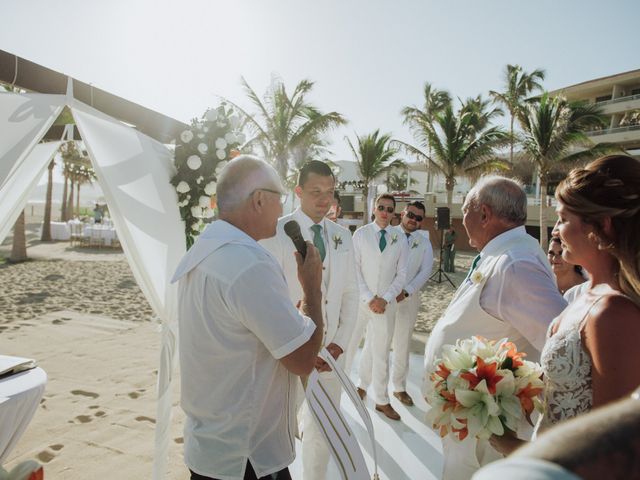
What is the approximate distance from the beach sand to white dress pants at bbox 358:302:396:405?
212 cm

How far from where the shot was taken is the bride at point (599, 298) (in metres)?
1.38

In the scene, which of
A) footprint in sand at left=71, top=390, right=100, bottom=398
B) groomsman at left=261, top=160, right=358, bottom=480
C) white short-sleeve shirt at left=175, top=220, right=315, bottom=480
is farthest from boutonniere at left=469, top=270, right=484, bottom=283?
footprint in sand at left=71, top=390, right=100, bottom=398

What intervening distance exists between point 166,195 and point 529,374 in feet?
10.7

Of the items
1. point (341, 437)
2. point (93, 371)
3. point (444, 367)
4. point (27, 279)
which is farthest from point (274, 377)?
point (27, 279)

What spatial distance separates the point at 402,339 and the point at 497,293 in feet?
11.1

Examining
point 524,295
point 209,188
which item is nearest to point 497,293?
point 524,295

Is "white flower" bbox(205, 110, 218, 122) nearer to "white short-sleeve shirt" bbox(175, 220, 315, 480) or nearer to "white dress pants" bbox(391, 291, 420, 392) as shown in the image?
"white short-sleeve shirt" bbox(175, 220, 315, 480)

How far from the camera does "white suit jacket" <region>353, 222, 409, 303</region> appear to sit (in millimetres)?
5539

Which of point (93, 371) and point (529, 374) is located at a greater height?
point (529, 374)

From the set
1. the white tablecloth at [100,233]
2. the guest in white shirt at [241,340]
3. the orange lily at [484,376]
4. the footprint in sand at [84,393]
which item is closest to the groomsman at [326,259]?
the guest in white shirt at [241,340]

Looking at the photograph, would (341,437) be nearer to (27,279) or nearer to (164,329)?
(164,329)

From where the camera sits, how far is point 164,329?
12.2 ft

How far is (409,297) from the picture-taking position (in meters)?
5.68

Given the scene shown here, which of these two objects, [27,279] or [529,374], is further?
[27,279]
